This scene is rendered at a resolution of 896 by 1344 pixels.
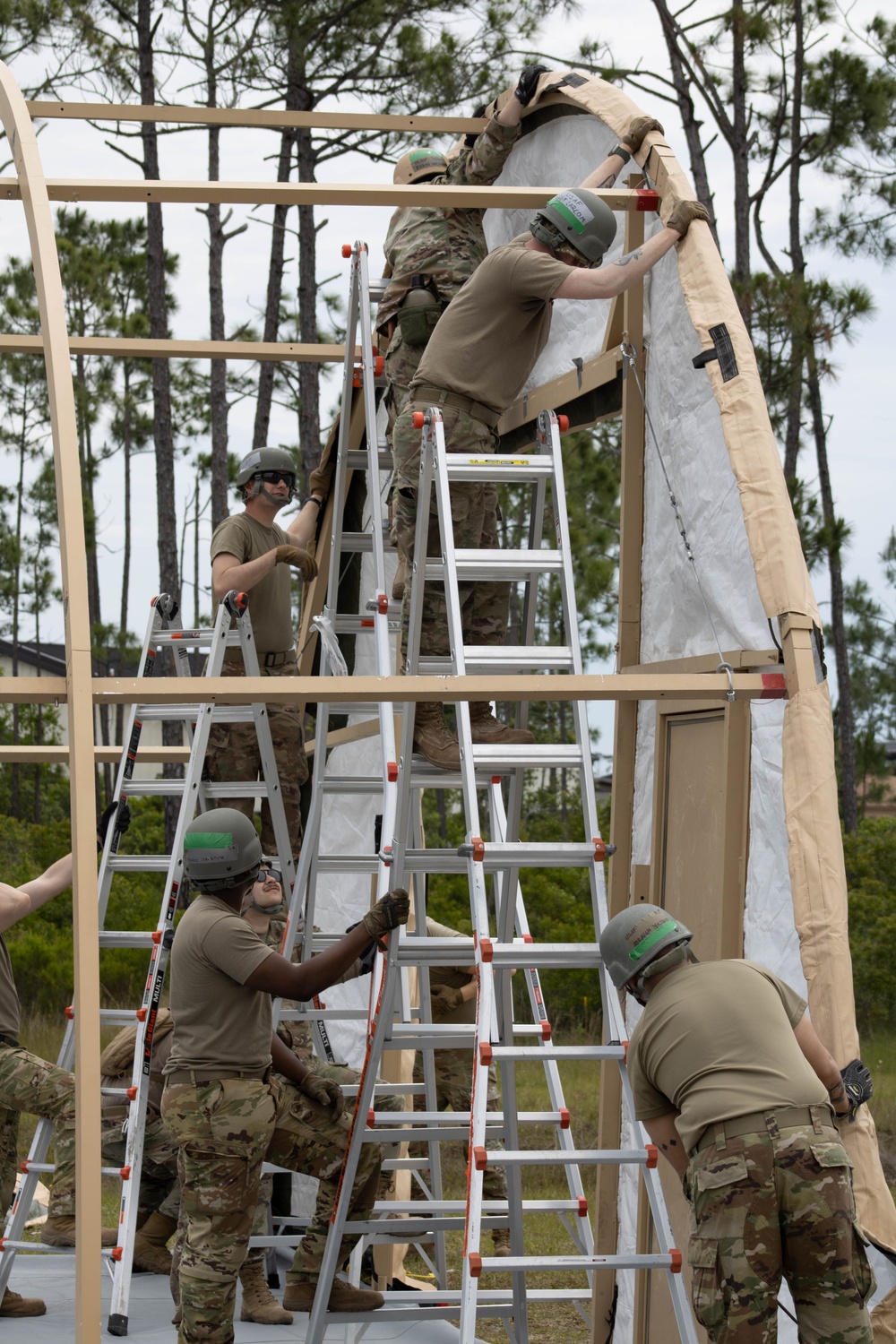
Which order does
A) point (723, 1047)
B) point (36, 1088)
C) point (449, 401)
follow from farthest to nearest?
point (36, 1088)
point (449, 401)
point (723, 1047)

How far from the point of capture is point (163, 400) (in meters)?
16.0

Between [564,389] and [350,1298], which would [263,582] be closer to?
[564,389]

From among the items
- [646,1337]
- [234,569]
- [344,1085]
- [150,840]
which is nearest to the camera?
[646,1337]

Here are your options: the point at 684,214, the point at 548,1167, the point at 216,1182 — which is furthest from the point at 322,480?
the point at 548,1167

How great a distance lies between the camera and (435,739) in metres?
4.97

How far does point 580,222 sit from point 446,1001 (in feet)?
14.9

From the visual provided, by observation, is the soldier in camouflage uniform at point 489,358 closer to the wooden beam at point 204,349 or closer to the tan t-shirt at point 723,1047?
the tan t-shirt at point 723,1047

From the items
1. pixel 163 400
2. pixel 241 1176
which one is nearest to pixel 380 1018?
pixel 241 1176

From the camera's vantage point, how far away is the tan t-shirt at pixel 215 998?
4602 millimetres

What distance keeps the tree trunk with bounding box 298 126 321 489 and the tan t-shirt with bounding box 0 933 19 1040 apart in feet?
33.3

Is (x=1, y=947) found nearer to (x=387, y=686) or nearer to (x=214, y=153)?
(x=387, y=686)

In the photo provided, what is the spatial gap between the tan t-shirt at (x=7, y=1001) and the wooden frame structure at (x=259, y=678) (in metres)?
0.79

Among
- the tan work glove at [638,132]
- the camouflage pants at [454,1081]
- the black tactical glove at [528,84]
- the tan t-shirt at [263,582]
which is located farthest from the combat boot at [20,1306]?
the black tactical glove at [528,84]

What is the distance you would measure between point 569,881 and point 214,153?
9.83m
